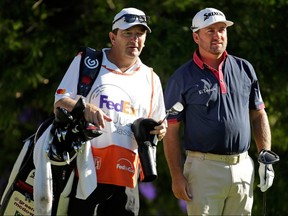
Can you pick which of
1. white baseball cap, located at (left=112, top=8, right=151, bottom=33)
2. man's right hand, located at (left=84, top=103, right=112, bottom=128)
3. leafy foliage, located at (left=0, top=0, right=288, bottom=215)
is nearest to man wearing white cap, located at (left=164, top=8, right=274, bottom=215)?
white baseball cap, located at (left=112, top=8, right=151, bottom=33)

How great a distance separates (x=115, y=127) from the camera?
613 cm

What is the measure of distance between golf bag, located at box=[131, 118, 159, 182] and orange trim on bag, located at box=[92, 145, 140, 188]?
0.10 m

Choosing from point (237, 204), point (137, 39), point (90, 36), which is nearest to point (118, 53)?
point (137, 39)

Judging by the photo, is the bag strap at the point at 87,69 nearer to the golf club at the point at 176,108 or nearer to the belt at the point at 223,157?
the golf club at the point at 176,108

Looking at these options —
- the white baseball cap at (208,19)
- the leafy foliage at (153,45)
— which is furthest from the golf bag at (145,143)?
the leafy foliage at (153,45)

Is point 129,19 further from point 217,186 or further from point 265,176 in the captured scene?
point 265,176

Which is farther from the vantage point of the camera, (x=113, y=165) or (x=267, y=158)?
(x=267, y=158)

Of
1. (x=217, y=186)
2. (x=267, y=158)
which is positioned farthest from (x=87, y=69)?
(x=267, y=158)

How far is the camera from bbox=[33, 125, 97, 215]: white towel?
19.8 ft

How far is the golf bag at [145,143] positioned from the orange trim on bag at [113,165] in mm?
103

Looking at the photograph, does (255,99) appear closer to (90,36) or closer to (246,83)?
(246,83)

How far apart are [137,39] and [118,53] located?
15 centimetres

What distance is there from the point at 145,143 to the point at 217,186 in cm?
90

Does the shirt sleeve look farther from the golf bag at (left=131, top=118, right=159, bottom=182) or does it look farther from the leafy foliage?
the leafy foliage
